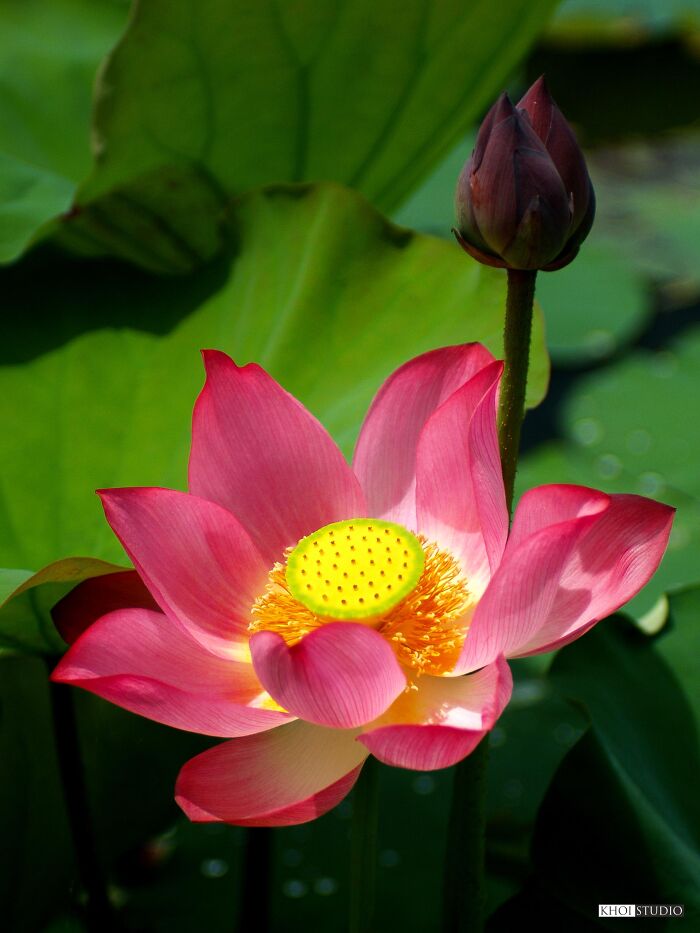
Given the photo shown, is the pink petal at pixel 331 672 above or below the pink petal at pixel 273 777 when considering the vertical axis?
above

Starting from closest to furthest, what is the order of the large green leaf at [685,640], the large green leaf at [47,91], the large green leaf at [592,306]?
the large green leaf at [685,640] → the large green leaf at [47,91] → the large green leaf at [592,306]

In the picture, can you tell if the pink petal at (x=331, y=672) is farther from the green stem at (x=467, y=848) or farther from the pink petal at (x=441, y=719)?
the green stem at (x=467, y=848)

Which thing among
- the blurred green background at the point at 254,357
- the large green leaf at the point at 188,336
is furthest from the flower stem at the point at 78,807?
the large green leaf at the point at 188,336

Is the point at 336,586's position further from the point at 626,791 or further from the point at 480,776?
the point at 626,791

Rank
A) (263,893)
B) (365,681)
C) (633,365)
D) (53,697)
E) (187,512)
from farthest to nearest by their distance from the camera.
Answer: (633,365)
(263,893)
(53,697)
(187,512)
(365,681)

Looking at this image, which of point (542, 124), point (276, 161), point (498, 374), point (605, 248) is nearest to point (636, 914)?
point (498, 374)

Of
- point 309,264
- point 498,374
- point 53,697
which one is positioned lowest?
point 53,697

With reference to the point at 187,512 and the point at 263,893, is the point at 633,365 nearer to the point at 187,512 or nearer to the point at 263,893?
the point at 263,893

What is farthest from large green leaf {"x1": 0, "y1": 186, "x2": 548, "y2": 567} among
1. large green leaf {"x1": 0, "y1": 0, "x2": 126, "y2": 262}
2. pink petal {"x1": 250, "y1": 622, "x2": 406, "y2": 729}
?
pink petal {"x1": 250, "y1": 622, "x2": 406, "y2": 729}
